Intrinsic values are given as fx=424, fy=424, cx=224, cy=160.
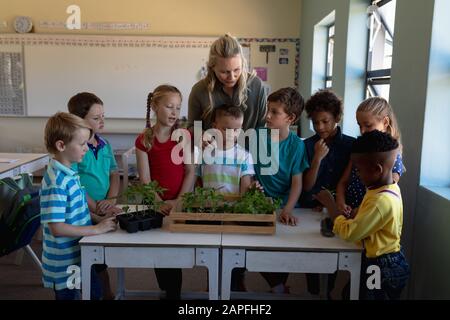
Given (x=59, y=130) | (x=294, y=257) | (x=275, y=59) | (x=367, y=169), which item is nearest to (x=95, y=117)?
(x=59, y=130)

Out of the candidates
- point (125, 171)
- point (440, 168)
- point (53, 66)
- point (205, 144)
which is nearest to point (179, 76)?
point (53, 66)

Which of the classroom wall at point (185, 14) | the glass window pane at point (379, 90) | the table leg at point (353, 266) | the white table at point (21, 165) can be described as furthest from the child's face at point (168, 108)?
the classroom wall at point (185, 14)

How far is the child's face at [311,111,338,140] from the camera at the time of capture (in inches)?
82.0

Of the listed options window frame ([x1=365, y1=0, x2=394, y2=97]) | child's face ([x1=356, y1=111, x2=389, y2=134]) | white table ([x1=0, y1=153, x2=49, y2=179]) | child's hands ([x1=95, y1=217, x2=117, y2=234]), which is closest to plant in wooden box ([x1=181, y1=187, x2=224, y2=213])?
child's hands ([x1=95, y1=217, x2=117, y2=234])

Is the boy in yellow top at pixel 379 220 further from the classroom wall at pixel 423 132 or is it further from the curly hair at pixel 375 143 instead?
the classroom wall at pixel 423 132

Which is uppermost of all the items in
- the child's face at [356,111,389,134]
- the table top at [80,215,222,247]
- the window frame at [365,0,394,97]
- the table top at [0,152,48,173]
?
the window frame at [365,0,394,97]

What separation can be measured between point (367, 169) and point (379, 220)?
0.18m

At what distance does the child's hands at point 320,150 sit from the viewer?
2.00 metres

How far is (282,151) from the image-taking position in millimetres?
Result: 2051

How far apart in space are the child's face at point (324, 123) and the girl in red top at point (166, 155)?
66 centimetres

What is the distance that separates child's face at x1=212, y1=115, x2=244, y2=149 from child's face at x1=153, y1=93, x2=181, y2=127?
23 centimetres

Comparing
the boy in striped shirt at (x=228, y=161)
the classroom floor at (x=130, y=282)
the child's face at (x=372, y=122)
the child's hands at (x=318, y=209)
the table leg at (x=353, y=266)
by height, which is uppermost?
the child's face at (x=372, y=122)

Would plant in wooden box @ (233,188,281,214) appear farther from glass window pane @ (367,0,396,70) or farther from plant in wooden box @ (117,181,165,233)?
glass window pane @ (367,0,396,70)
